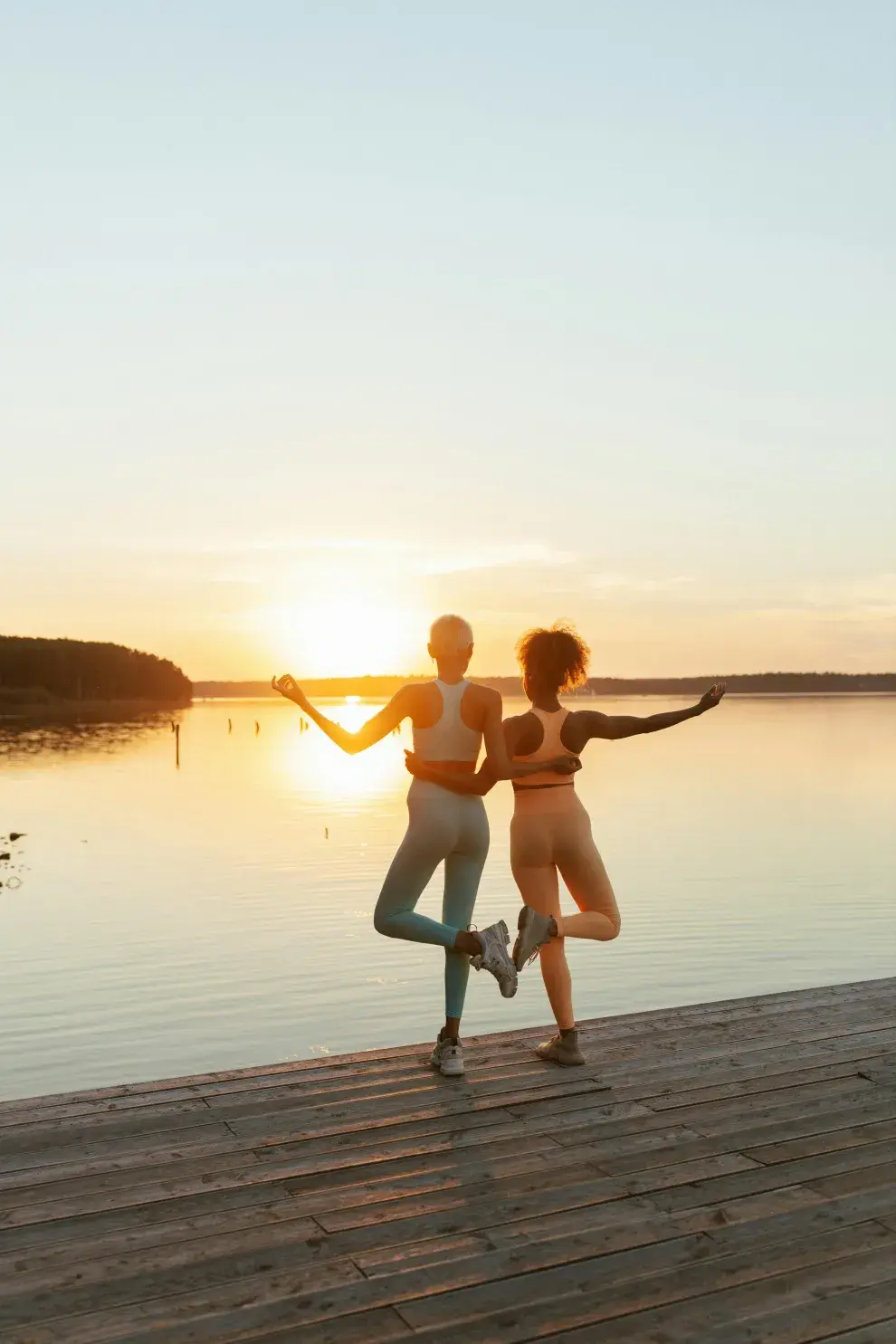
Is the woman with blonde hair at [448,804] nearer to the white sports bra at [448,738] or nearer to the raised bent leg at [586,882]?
the white sports bra at [448,738]

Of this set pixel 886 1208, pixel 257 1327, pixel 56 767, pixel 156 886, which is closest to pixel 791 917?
pixel 156 886


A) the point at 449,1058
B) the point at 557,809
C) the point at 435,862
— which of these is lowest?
the point at 449,1058

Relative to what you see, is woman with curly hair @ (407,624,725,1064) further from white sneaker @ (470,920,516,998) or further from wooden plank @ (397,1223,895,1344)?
wooden plank @ (397,1223,895,1344)

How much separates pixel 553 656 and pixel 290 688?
47.7 inches

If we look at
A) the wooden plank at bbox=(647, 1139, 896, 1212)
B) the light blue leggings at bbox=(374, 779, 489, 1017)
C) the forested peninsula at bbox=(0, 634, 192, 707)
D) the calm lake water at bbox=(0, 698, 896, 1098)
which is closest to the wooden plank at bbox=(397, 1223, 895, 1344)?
the wooden plank at bbox=(647, 1139, 896, 1212)

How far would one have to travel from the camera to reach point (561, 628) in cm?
570

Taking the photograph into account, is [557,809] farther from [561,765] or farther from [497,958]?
[497,958]

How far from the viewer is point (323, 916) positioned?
19078 millimetres

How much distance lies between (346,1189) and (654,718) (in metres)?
2.44

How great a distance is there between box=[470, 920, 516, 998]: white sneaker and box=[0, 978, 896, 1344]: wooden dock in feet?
1.59

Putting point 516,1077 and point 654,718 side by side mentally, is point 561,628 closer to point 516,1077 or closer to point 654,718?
point 654,718

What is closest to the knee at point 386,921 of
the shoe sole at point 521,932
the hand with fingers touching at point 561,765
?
the shoe sole at point 521,932

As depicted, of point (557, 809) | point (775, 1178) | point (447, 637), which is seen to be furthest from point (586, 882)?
point (775, 1178)

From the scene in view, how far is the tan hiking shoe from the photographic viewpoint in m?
5.66
